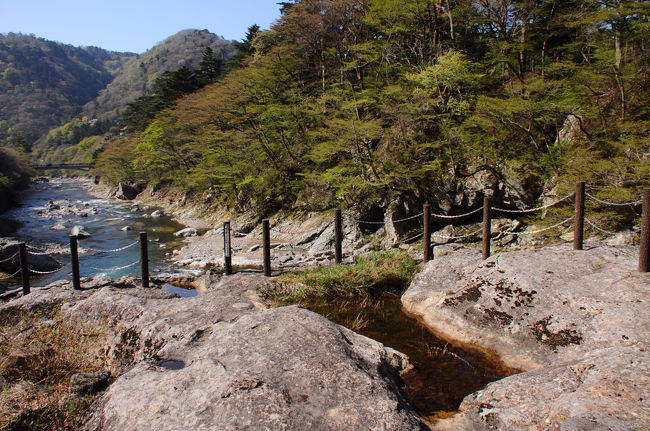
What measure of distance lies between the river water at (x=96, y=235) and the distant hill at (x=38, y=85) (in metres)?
86.1

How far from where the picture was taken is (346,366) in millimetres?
3586

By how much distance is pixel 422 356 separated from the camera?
5.04 m

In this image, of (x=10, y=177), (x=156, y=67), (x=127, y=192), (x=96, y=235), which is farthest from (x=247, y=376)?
(x=156, y=67)

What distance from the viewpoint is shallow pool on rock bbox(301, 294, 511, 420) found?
13.6 feet

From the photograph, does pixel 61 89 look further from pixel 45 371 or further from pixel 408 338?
pixel 408 338

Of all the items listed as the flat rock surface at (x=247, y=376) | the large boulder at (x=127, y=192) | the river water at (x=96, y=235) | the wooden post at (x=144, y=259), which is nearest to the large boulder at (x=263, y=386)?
the flat rock surface at (x=247, y=376)

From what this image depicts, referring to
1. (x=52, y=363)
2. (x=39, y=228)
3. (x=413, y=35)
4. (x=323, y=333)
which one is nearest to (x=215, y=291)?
(x=52, y=363)

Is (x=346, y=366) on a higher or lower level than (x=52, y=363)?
higher

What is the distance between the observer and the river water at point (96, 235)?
13.6 meters

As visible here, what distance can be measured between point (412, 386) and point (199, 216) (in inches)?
933

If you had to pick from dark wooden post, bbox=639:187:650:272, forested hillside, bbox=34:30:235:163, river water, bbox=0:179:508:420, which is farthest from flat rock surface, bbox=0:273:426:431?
forested hillside, bbox=34:30:235:163

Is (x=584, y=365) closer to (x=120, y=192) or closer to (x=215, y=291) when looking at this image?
(x=215, y=291)

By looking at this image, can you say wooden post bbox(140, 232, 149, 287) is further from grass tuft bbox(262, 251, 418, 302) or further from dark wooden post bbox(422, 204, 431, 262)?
dark wooden post bbox(422, 204, 431, 262)

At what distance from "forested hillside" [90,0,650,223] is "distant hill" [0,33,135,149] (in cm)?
10260
